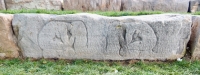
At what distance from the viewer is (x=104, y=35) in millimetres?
3000

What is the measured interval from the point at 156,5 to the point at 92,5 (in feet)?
4.56

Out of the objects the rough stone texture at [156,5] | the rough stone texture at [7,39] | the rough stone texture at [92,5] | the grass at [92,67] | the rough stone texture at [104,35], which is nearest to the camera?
the grass at [92,67]

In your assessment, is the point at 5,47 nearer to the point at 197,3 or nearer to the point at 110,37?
the point at 110,37

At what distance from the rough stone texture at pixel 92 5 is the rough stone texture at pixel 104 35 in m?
2.24

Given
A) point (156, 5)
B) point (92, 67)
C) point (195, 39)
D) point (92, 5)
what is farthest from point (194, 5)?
point (92, 67)

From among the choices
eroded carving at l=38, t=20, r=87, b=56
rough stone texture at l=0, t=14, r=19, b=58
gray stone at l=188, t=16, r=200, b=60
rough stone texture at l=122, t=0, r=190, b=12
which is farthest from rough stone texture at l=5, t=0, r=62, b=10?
gray stone at l=188, t=16, r=200, b=60

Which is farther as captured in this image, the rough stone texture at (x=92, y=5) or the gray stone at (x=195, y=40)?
the rough stone texture at (x=92, y=5)

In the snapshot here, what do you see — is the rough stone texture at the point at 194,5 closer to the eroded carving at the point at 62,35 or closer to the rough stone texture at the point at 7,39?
the eroded carving at the point at 62,35

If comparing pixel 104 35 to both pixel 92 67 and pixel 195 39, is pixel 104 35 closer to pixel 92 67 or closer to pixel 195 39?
pixel 92 67

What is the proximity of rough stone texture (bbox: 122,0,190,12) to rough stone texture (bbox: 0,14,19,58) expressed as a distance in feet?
9.34

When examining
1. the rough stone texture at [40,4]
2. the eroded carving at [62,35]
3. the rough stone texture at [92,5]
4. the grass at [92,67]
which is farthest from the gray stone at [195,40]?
the rough stone texture at [40,4]

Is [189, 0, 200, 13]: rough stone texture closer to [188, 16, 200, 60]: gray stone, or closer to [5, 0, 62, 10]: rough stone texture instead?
[188, 16, 200, 60]: gray stone

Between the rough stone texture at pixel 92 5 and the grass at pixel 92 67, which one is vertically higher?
the rough stone texture at pixel 92 5

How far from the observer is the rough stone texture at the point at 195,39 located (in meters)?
3.02
